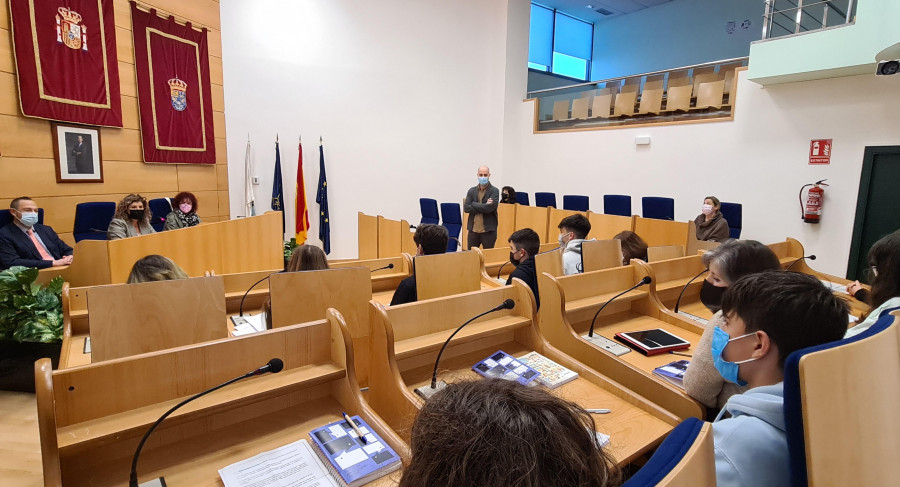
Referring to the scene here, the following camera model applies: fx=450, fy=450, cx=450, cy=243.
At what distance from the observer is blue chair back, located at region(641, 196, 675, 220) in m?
5.90

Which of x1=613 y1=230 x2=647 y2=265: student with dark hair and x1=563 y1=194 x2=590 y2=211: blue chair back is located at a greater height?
x1=563 y1=194 x2=590 y2=211: blue chair back

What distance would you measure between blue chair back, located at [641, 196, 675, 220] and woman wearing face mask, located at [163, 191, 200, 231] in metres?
5.56

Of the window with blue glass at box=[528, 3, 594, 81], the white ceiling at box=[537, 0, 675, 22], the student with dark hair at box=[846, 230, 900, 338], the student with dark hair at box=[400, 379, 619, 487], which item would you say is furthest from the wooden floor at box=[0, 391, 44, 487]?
the white ceiling at box=[537, 0, 675, 22]

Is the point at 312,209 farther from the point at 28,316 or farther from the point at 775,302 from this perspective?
the point at 775,302

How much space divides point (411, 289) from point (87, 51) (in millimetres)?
4489

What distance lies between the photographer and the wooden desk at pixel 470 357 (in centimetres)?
153

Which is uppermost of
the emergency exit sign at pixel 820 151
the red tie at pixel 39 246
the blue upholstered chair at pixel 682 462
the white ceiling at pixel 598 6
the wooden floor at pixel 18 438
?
the white ceiling at pixel 598 6

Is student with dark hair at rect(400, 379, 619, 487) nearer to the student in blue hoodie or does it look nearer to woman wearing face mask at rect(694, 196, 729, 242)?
the student in blue hoodie

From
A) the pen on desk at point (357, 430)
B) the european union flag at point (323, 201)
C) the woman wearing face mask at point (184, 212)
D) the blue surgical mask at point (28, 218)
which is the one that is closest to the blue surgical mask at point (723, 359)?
the pen on desk at point (357, 430)

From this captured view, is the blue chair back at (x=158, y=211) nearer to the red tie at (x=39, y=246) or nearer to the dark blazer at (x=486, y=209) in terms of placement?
the red tie at (x=39, y=246)

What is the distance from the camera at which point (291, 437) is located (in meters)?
1.37

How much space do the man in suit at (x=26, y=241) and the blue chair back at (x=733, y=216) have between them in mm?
6804

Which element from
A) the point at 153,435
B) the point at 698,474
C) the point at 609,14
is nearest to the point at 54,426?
the point at 153,435

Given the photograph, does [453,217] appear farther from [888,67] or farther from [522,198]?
[888,67]
